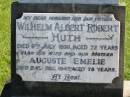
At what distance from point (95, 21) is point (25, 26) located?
653 mm

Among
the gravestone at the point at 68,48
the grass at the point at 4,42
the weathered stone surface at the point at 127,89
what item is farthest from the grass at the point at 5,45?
the gravestone at the point at 68,48

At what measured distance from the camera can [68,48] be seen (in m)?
4.84

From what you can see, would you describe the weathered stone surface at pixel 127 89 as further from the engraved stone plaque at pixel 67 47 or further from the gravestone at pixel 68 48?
the engraved stone plaque at pixel 67 47

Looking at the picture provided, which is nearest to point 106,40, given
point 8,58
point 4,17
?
point 8,58

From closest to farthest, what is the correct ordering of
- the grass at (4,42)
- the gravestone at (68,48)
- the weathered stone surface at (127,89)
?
the gravestone at (68,48), the weathered stone surface at (127,89), the grass at (4,42)

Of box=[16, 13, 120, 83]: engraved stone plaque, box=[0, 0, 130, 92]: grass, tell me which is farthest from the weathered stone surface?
box=[0, 0, 130, 92]: grass

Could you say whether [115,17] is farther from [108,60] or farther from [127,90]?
[127,90]

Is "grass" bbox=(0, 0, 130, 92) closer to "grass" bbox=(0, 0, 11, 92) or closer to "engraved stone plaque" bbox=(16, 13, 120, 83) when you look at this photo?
"grass" bbox=(0, 0, 11, 92)

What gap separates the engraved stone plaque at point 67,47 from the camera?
4793 millimetres

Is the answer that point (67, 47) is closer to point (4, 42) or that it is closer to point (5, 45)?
point (5, 45)

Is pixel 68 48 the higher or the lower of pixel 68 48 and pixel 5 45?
the higher

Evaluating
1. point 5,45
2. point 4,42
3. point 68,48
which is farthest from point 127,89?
point 4,42

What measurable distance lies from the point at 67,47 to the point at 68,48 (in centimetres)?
1

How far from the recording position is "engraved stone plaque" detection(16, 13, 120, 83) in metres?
4.79
